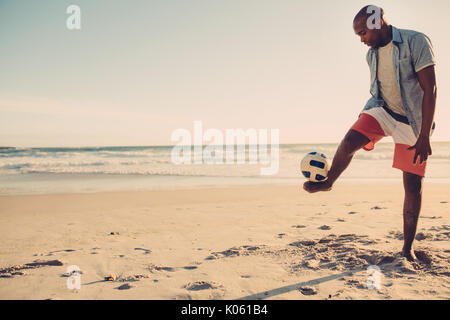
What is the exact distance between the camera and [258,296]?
→ 2.55 meters

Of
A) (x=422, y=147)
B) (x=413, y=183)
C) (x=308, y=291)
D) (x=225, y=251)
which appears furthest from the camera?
(x=225, y=251)

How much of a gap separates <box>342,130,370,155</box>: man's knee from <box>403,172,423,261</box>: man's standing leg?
478mm

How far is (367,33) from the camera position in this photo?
3.00m

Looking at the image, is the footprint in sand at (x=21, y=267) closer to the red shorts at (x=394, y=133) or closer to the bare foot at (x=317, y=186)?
the bare foot at (x=317, y=186)

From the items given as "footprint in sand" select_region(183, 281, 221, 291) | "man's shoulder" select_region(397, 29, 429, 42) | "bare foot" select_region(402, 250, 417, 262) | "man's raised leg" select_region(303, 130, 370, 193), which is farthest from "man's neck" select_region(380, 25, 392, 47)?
"footprint in sand" select_region(183, 281, 221, 291)

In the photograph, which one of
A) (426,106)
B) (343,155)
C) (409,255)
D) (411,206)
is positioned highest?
(426,106)

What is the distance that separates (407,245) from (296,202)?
3.93m

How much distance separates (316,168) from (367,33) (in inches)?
52.3

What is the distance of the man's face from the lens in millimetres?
2984

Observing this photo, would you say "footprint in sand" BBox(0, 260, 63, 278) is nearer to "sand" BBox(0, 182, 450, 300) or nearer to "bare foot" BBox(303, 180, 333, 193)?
"sand" BBox(0, 182, 450, 300)

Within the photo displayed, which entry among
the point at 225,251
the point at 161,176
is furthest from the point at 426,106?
the point at 161,176

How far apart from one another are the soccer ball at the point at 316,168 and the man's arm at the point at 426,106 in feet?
2.87

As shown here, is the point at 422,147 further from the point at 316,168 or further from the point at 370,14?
the point at 370,14
